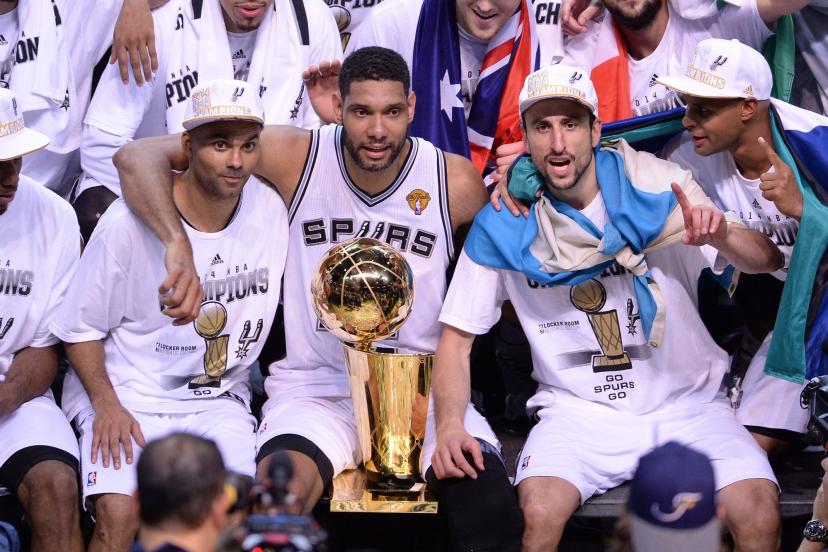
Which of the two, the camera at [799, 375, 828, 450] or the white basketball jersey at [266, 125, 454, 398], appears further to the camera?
the white basketball jersey at [266, 125, 454, 398]

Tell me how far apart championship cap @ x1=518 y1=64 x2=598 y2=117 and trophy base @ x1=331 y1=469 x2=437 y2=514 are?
1450 mm

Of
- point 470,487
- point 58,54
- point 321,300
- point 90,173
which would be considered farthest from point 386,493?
point 58,54

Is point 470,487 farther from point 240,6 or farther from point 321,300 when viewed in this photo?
point 240,6

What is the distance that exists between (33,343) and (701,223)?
8.25 ft

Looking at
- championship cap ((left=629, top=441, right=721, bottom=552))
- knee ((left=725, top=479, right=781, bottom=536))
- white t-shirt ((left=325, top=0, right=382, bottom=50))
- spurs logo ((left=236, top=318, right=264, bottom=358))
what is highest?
white t-shirt ((left=325, top=0, right=382, bottom=50))

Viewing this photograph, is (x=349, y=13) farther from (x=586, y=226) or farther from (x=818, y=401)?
(x=818, y=401)

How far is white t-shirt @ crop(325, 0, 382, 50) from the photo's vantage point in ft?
20.2

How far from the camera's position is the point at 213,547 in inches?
109

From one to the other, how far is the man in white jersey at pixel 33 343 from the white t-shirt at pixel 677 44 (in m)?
2.33

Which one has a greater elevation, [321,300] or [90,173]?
[90,173]

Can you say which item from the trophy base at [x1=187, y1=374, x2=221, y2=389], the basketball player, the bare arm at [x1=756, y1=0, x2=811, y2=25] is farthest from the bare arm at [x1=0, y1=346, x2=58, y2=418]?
the bare arm at [x1=756, y1=0, x2=811, y2=25]

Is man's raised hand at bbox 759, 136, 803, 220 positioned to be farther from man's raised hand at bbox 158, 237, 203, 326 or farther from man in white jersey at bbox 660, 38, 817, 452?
man's raised hand at bbox 158, 237, 203, 326

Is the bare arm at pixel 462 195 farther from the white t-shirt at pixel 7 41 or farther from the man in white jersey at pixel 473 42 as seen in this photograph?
the white t-shirt at pixel 7 41

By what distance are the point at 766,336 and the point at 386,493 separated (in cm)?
169
